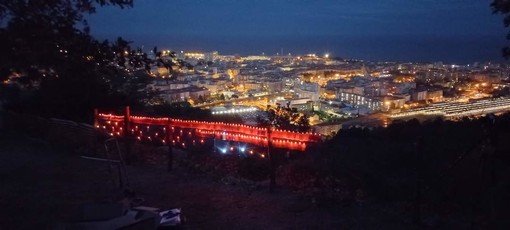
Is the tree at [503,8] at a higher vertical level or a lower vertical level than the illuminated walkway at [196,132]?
higher

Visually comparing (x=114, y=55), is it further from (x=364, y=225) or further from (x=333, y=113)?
(x=333, y=113)

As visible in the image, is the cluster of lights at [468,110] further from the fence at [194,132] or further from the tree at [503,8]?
the fence at [194,132]

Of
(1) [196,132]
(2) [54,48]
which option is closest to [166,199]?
(1) [196,132]

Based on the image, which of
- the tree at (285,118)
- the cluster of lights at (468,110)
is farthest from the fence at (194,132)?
the cluster of lights at (468,110)

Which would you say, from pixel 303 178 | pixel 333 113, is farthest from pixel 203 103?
pixel 303 178

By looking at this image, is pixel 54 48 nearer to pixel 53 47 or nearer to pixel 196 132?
pixel 53 47

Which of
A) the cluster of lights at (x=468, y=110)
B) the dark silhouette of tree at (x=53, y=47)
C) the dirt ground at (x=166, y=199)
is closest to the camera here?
the dark silhouette of tree at (x=53, y=47)

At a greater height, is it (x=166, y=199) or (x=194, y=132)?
(x=194, y=132)

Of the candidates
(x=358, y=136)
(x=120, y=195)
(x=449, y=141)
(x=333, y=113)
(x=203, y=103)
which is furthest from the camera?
(x=203, y=103)
